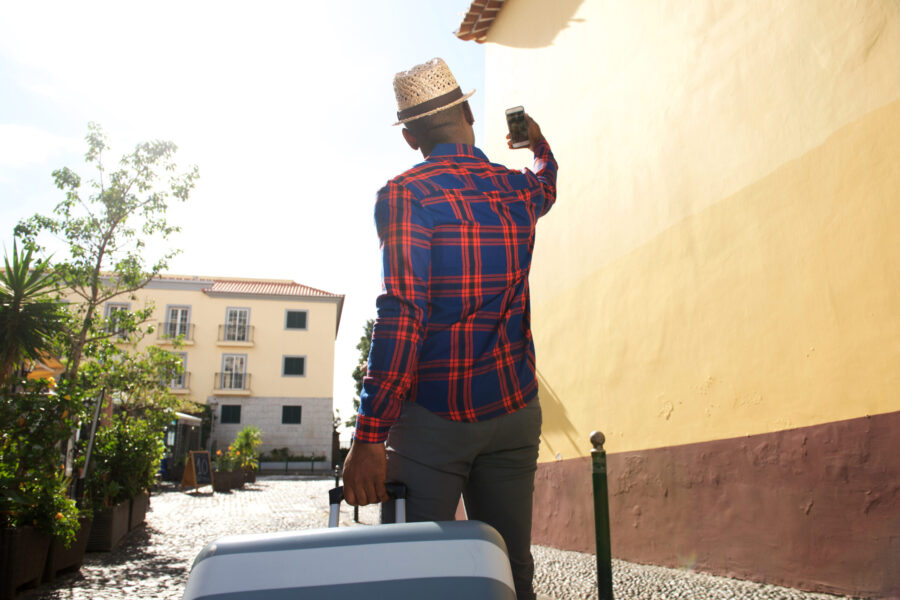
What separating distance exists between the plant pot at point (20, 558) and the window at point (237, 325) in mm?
30173

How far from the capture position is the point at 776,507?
11.3ft

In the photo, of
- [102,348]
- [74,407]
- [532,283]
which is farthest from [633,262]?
[102,348]

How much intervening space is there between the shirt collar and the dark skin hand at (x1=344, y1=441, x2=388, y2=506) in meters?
0.80

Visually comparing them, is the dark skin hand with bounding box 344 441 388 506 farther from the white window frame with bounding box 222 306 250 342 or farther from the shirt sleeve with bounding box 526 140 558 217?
the white window frame with bounding box 222 306 250 342

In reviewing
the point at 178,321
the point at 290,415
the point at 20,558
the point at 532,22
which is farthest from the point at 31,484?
the point at 178,321

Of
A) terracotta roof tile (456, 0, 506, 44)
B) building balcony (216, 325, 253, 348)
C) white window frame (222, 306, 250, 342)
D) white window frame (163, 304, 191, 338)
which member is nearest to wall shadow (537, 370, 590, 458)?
terracotta roof tile (456, 0, 506, 44)

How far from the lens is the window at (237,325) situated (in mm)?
33406

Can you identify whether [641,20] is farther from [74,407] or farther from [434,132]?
[74,407]

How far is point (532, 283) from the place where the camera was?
692 centimetres

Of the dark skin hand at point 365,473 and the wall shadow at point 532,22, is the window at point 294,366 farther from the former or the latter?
the dark skin hand at point 365,473

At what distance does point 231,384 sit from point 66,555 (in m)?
29.1

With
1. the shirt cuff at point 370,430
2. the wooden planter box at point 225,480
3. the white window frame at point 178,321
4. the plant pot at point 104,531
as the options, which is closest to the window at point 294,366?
the white window frame at point 178,321

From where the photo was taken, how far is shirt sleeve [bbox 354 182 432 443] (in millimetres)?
1484

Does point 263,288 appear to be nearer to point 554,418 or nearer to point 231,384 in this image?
point 231,384
